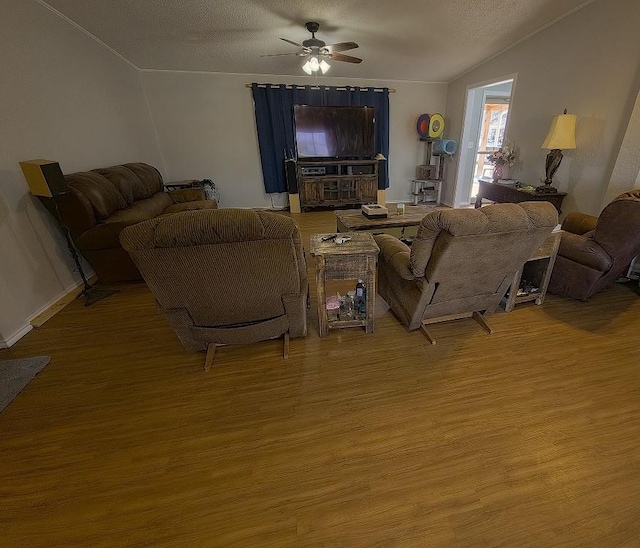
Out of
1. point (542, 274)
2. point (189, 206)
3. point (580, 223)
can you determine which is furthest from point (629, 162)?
point (189, 206)

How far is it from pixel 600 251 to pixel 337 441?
7.50 feet

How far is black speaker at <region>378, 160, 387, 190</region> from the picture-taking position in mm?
5280

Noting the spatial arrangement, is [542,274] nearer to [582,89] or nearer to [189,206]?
[582,89]

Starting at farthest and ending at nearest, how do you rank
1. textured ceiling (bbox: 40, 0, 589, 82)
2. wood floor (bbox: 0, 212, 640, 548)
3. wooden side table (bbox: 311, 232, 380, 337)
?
textured ceiling (bbox: 40, 0, 589, 82) → wooden side table (bbox: 311, 232, 380, 337) → wood floor (bbox: 0, 212, 640, 548)

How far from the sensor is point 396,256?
6.06 ft

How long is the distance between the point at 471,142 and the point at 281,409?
5686mm

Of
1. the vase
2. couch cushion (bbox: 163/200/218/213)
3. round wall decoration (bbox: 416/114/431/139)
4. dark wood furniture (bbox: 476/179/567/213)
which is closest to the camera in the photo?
dark wood furniture (bbox: 476/179/567/213)

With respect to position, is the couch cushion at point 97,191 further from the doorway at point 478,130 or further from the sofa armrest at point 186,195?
the doorway at point 478,130

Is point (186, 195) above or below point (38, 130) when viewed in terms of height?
below

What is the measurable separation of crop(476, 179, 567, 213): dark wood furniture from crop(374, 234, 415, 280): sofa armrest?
2.27 metres

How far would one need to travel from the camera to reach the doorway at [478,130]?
15.7ft

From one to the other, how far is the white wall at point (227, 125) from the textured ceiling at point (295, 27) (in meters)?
0.31

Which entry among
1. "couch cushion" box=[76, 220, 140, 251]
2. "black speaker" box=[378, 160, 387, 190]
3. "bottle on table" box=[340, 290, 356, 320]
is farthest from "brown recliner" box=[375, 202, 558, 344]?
"black speaker" box=[378, 160, 387, 190]

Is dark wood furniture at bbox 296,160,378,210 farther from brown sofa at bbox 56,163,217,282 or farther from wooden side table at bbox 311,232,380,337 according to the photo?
wooden side table at bbox 311,232,380,337
